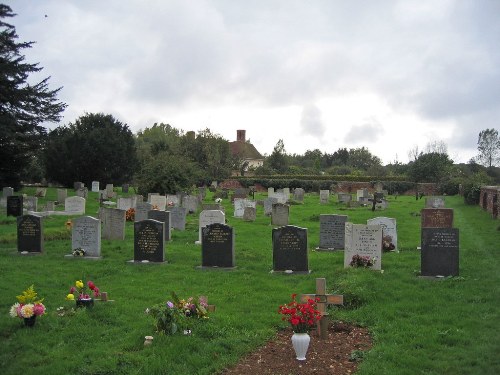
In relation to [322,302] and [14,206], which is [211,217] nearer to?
[322,302]

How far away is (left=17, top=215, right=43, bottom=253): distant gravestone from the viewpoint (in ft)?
49.5

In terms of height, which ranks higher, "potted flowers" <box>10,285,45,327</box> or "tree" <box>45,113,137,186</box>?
"tree" <box>45,113,137,186</box>

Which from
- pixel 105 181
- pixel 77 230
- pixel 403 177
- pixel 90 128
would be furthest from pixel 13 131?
pixel 403 177

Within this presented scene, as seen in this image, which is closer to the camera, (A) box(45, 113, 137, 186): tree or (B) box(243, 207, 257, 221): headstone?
(B) box(243, 207, 257, 221): headstone

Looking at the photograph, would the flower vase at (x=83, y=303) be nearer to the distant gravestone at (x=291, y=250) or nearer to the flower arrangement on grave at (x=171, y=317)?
the flower arrangement on grave at (x=171, y=317)

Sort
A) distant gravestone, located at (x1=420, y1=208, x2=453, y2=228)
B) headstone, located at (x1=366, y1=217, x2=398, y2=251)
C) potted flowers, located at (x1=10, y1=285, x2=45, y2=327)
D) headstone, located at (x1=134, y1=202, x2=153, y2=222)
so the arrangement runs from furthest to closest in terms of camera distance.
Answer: headstone, located at (x1=134, y1=202, x2=153, y2=222)
distant gravestone, located at (x1=420, y1=208, x2=453, y2=228)
headstone, located at (x1=366, y1=217, x2=398, y2=251)
potted flowers, located at (x1=10, y1=285, x2=45, y2=327)

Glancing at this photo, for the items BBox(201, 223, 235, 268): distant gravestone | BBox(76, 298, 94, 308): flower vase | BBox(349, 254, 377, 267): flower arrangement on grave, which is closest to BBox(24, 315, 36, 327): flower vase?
BBox(76, 298, 94, 308): flower vase

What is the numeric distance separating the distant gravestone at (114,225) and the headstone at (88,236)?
2652mm

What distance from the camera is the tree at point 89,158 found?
1930 inches

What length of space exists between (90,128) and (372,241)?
47.1 m

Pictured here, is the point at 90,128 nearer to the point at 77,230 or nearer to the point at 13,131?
the point at 13,131

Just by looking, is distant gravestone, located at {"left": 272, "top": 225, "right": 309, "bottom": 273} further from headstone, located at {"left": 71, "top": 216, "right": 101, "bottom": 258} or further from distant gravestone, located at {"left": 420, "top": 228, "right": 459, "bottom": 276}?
headstone, located at {"left": 71, "top": 216, "right": 101, "bottom": 258}

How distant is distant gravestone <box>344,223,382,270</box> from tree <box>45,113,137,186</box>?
40.1 meters

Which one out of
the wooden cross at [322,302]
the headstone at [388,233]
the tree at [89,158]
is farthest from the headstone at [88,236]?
the tree at [89,158]
